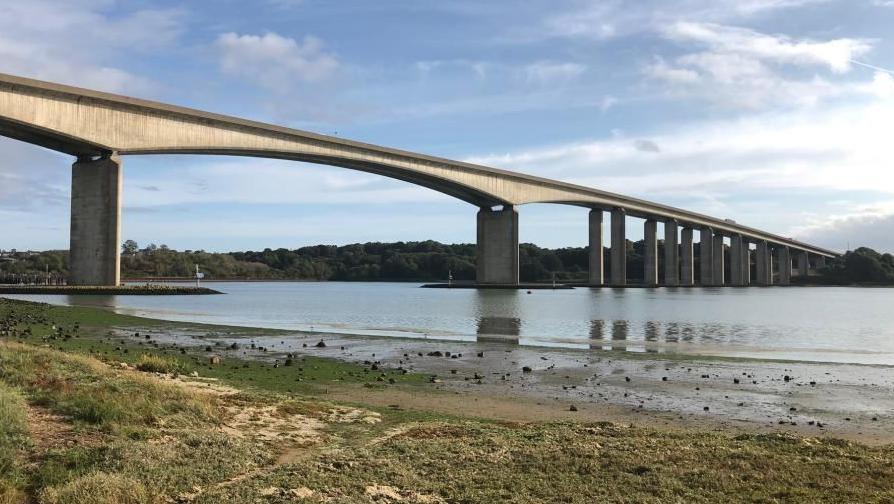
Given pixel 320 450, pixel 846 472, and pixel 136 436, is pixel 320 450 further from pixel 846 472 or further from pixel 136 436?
pixel 846 472

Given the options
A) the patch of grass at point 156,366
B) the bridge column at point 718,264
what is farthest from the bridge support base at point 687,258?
the patch of grass at point 156,366

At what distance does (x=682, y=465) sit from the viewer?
7.73m

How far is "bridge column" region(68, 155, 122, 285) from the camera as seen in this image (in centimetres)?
6169

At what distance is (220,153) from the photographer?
73.5 meters

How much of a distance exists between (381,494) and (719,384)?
11895 millimetres

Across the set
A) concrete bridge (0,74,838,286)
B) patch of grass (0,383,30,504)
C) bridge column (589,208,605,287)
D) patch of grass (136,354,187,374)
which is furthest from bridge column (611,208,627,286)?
patch of grass (0,383,30,504)

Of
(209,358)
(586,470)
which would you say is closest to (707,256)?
(209,358)

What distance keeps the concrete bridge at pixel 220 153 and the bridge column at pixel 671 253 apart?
23cm

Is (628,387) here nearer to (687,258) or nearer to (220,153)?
(220,153)

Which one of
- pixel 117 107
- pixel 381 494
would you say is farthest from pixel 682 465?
pixel 117 107

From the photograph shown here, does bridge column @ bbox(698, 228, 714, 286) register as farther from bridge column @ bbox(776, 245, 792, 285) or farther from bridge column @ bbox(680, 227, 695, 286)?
bridge column @ bbox(776, 245, 792, 285)

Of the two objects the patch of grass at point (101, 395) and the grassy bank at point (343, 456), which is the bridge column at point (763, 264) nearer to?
the grassy bank at point (343, 456)

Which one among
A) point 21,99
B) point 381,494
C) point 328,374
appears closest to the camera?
point 381,494

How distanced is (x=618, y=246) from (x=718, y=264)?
40266mm
